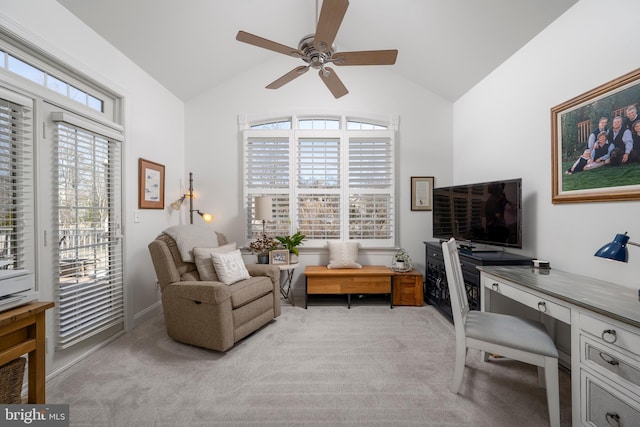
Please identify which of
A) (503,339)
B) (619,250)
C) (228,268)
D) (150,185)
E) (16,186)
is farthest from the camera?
(150,185)

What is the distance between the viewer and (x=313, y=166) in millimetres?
3941

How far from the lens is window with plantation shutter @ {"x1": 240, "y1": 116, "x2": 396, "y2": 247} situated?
12.9 ft

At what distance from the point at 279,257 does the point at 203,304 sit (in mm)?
1285

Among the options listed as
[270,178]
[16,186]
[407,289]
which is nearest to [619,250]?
[407,289]

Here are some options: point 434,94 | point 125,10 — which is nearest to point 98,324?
point 125,10

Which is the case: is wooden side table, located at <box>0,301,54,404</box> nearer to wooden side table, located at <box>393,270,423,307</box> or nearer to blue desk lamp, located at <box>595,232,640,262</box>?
blue desk lamp, located at <box>595,232,640,262</box>

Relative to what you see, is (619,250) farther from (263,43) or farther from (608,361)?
(263,43)

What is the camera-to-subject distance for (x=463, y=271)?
2729 mm

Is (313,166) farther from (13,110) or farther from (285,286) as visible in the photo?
(13,110)

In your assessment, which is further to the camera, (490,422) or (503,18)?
(503,18)

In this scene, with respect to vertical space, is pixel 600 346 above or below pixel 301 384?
above

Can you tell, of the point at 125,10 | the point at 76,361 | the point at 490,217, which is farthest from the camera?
the point at 490,217

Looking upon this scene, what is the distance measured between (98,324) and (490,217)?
3797 mm

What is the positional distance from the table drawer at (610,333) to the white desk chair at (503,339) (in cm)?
24
